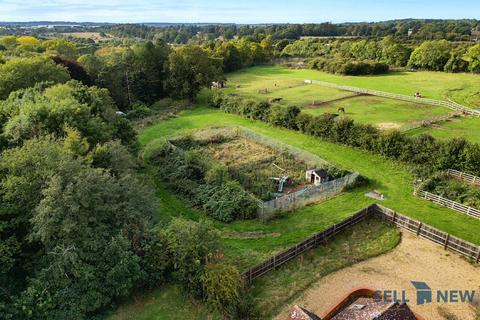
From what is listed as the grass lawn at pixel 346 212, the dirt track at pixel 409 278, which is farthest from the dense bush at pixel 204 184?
the dirt track at pixel 409 278

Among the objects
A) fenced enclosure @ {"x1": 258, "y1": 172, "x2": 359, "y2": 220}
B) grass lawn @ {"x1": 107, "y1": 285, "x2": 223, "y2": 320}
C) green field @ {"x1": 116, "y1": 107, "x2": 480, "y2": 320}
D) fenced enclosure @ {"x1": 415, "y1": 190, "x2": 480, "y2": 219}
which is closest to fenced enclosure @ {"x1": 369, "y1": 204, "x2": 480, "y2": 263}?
green field @ {"x1": 116, "y1": 107, "x2": 480, "y2": 320}

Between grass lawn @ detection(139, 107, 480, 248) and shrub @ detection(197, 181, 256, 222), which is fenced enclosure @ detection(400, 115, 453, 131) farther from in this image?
shrub @ detection(197, 181, 256, 222)

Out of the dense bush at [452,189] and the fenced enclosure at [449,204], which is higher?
the dense bush at [452,189]

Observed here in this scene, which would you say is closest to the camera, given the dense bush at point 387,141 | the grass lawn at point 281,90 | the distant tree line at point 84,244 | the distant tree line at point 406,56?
the distant tree line at point 84,244

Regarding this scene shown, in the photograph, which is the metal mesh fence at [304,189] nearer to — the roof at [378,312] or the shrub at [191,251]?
the shrub at [191,251]

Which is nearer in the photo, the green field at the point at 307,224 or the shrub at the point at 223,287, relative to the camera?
the shrub at the point at 223,287

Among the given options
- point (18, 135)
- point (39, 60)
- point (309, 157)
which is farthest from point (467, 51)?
point (18, 135)
